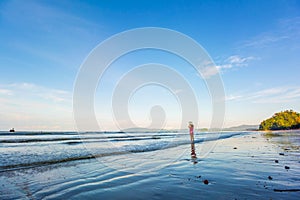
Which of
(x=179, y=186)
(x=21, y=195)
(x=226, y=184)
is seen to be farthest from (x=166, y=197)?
(x=21, y=195)

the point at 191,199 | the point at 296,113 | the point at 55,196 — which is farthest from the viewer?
the point at 296,113

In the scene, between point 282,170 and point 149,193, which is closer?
point 149,193

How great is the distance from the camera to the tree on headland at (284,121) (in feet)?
291

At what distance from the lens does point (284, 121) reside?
94375 mm

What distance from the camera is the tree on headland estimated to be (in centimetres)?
8883

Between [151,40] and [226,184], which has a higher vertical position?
[151,40]

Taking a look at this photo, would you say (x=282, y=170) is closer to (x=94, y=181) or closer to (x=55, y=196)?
(x=94, y=181)

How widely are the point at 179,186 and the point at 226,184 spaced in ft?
5.45

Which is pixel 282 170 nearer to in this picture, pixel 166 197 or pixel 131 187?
pixel 166 197

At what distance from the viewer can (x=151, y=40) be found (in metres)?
23.8

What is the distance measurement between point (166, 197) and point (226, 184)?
248cm

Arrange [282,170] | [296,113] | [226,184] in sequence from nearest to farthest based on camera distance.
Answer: [226,184]
[282,170]
[296,113]

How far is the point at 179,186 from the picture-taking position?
6.97 metres

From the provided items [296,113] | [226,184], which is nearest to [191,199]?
[226,184]
